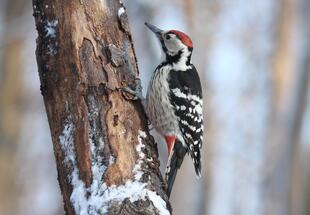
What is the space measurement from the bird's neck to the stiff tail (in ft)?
2.35

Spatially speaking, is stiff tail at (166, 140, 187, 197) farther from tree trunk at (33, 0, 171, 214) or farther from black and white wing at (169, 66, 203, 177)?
tree trunk at (33, 0, 171, 214)

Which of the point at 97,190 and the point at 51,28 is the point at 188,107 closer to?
the point at 51,28

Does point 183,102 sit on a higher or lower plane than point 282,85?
higher

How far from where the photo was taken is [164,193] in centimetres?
436

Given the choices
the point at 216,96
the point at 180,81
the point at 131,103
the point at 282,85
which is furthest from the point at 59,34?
the point at 216,96

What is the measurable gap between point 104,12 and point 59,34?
40 cm

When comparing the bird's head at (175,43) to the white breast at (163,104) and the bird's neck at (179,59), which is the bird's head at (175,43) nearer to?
the bird's neck at (179,59)

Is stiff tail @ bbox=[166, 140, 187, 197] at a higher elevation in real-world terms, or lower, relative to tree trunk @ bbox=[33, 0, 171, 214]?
lower

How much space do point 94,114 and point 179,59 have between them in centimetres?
196

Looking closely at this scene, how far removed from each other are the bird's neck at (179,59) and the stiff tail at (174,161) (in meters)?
0.72

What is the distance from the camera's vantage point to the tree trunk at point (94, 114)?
418cm

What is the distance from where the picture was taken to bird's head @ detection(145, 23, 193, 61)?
6.14m

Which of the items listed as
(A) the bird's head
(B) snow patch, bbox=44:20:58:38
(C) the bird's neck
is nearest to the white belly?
(C) the bird's neck

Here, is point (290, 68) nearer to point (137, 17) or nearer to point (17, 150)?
point (137, 17)
